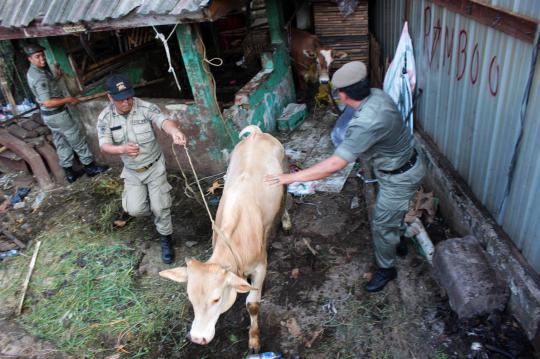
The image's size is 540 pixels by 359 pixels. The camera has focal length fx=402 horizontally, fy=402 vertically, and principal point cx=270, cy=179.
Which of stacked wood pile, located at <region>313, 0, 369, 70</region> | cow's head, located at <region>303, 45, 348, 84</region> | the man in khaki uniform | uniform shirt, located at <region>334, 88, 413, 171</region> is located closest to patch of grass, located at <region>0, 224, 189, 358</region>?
the man in khaki uniform

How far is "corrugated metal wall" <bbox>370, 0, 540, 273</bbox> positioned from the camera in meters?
3.29

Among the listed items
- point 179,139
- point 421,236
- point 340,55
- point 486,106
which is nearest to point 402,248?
point 421,236

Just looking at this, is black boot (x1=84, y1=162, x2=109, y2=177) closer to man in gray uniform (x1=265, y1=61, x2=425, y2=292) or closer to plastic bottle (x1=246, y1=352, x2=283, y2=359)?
man in gray uniform (x1=265, y1=61, x2=425, y2=292)

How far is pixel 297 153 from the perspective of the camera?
7.11 m

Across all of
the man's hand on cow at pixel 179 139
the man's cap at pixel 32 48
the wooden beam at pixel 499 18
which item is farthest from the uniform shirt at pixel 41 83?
the wooden beam at pixel 499 18

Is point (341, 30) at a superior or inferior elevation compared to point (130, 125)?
inferior

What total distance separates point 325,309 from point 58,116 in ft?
18.2

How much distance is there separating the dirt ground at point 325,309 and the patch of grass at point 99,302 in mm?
60

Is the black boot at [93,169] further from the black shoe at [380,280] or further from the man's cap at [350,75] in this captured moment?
the man's cap at [350,75]

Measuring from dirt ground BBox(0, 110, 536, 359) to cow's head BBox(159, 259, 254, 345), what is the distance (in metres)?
1.14

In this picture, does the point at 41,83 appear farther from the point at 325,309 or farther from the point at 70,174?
the point at 325,309

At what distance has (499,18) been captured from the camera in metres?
3.35

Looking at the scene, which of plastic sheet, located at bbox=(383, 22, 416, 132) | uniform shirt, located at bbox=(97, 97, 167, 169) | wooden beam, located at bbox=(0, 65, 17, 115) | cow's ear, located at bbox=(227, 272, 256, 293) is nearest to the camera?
cow's ear, located at bbox=(227, 272, 256, 293)

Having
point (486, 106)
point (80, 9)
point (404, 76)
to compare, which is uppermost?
point (80, 9)
